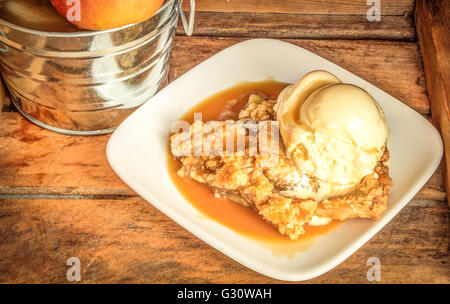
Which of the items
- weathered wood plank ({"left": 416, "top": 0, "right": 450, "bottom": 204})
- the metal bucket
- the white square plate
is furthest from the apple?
weathered wood plank ({"left": 416, "top": 0, "right": 450, "bottom": 204})

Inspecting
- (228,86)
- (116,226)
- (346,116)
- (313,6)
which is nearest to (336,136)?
(346,116)

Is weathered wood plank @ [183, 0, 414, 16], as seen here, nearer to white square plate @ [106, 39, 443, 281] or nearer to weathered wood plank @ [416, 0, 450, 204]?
weathered wood plank @ [416, 0, 450, 204]

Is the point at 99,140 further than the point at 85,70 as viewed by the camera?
Yes

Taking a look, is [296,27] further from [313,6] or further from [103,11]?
[103,11]

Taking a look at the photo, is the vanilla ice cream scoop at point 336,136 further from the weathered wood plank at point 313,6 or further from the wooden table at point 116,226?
the weathered wood plank at point 313,6

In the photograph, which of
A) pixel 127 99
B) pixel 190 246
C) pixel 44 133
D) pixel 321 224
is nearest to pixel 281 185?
pixel 321 224

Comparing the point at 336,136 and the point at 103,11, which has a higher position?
the point at 103,11
